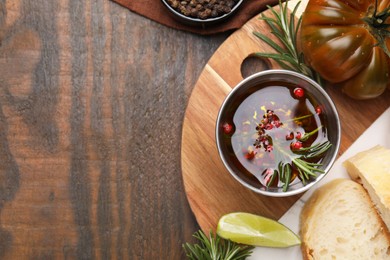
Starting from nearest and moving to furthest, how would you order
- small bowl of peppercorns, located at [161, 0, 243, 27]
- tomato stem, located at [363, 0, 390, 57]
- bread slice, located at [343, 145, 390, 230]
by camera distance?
tomato stem, located at [363, 0, 390, 57] → bread slice, located at [343, 145, 390, 230] → small bowl of peppercorns, located at [161, 0, 243, 27]

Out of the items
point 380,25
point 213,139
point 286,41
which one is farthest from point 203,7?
point 380,25

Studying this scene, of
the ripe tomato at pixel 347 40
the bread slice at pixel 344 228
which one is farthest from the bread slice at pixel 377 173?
the ripe tomato at pixel 347 40

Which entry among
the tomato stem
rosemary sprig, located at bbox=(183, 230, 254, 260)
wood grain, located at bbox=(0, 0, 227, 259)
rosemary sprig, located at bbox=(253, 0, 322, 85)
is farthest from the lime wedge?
the tomato stem

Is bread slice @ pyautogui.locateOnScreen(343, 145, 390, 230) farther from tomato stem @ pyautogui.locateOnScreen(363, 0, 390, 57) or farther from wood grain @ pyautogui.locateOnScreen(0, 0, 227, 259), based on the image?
wood grain @ pyautogui.locateOnScreen(0, 0, 227, 259)

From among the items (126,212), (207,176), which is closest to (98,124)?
(126,212)

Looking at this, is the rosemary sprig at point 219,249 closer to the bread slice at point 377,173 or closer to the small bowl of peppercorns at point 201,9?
the bread slice at point 377,173

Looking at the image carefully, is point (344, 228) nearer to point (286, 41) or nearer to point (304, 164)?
point (304, 164)
